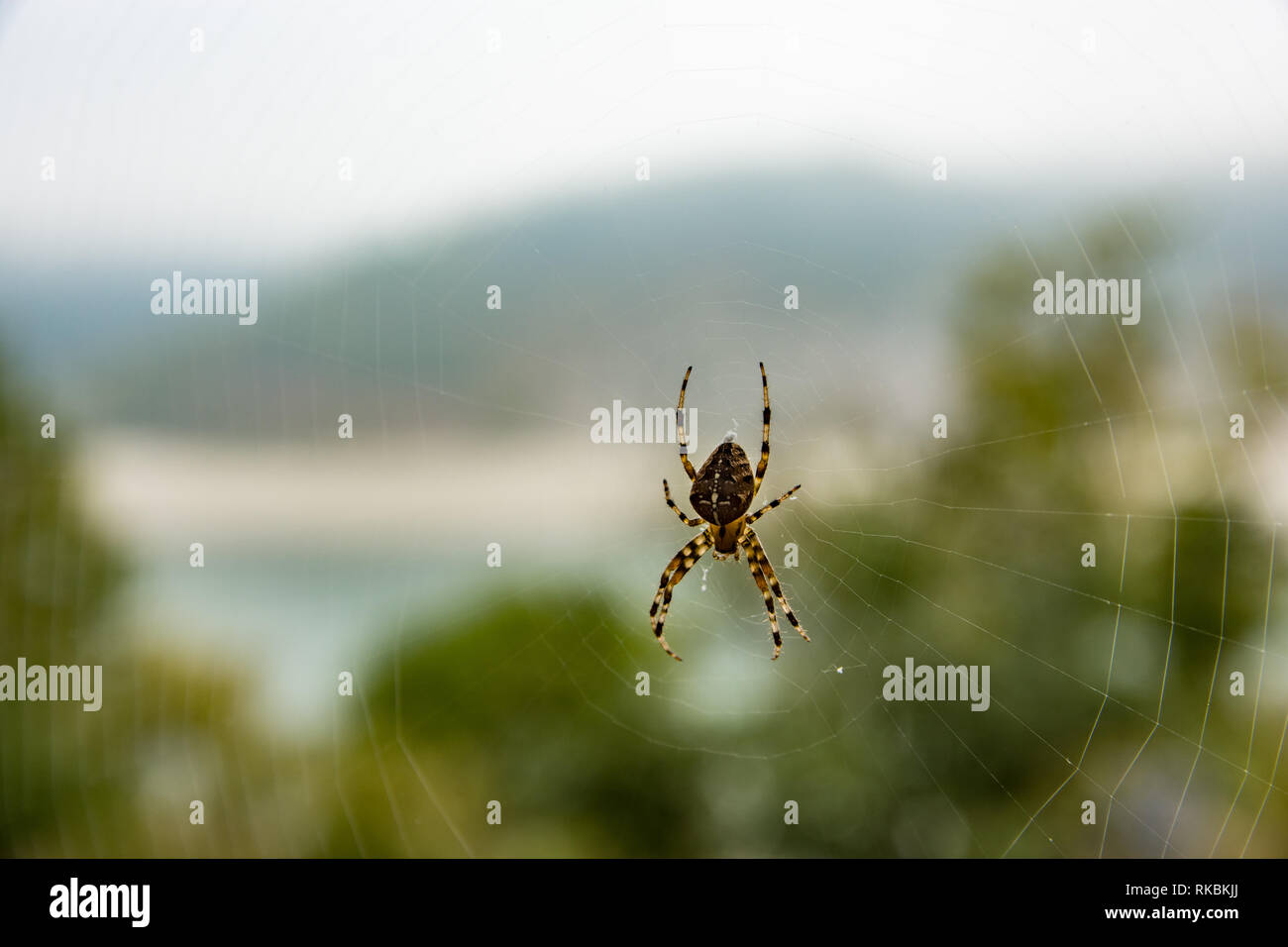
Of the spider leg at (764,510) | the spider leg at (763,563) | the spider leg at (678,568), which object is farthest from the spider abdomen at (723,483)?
the spider leg at (678,568)

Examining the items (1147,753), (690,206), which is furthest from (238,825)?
(1147,753)

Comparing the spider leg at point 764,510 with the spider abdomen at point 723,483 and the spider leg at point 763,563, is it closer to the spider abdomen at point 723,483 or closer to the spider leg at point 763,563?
the spider abdomen at point 723,483

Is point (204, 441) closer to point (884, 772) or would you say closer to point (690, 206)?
point (690, 206)

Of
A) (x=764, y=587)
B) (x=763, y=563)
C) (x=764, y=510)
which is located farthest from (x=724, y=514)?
(x=764, y=587)

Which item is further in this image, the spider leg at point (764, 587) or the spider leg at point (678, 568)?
the spider leg at point (678, 568)

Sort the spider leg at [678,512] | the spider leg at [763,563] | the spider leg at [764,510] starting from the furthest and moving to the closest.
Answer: the spider leg at [763,563], the spider leg at [678,512], the spider leg at [764,510]

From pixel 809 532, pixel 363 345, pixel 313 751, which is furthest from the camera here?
pixel 313 751

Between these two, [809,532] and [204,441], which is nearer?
[809,532]

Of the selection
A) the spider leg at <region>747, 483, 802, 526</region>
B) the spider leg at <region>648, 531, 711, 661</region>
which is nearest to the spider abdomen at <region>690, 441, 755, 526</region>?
the spider leg at <region>747, 483, 802, 526</region>
